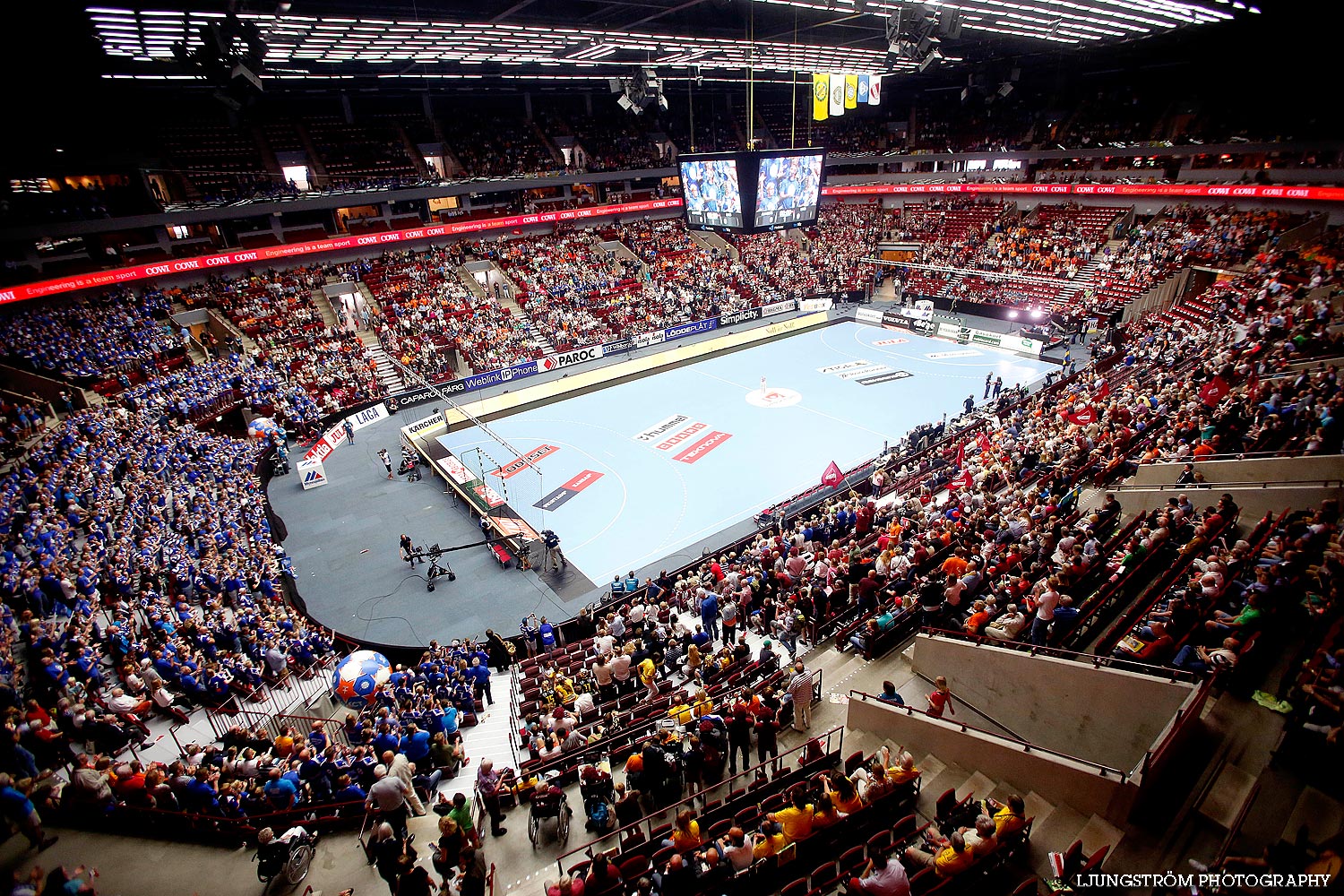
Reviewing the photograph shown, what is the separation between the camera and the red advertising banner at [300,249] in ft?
88.3

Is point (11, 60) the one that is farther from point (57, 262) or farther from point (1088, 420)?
point (1088, 420)

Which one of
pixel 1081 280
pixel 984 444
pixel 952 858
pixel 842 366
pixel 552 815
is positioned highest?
pixel 952 858

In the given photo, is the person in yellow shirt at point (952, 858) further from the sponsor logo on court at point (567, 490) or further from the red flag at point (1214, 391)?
the sponsor logo on court at point (567, 490)

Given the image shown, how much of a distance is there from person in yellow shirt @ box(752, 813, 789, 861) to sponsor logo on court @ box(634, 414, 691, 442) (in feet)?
65.3

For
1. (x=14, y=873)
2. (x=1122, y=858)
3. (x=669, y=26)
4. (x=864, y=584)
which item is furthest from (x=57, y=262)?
(x=1122, y=858)

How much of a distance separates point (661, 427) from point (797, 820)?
833 inches

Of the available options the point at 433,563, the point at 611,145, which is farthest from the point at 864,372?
the point at 611,145

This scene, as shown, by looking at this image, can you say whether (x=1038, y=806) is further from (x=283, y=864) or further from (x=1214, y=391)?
(x=1214, y=391)

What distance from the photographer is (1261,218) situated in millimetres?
32250

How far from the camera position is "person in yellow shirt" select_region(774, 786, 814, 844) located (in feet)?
20.4

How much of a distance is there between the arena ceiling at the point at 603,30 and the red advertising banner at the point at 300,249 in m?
7.98

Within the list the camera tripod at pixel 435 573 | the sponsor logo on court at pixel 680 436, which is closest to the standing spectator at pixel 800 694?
the camera tripod at pixel 435 573

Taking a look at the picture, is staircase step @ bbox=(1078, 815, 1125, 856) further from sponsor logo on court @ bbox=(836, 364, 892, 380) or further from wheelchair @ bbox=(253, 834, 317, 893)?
sponsor logo on court @ bbox=(836, 364, 892, 380)

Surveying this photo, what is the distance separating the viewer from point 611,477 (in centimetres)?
2291
